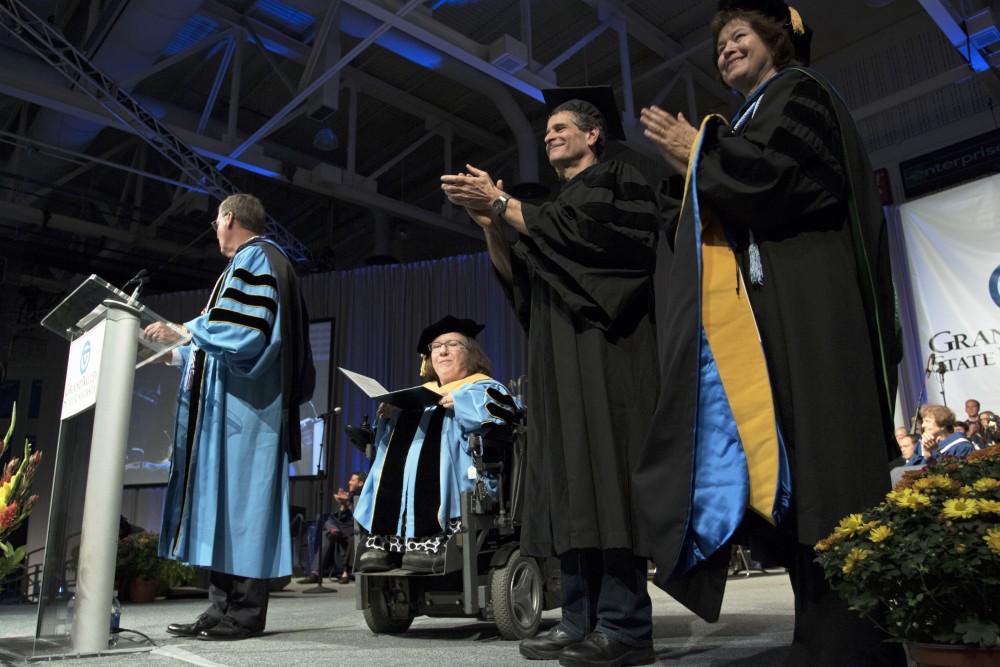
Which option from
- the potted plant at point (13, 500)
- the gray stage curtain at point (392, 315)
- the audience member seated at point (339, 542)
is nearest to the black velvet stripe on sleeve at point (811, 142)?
the potted plant at point (13, 500)

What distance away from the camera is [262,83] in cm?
1055

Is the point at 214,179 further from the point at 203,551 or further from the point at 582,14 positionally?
the point at 203,551

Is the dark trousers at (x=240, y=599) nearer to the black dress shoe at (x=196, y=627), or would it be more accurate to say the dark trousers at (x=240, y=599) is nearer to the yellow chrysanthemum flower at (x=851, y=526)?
the black dress shoe at (x=196, y=627)

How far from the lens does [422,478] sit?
127 inches

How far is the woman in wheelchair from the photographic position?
10.2 ft

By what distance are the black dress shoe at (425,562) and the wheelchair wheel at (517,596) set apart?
20cm

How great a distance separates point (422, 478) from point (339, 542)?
7.08m

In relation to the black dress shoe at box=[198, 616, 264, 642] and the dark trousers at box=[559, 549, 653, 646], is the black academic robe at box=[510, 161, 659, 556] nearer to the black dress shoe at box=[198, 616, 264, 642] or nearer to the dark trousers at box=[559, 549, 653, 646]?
the dark trousers at box=[559, 549, 653, 646]

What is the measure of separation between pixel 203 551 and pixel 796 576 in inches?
81.6

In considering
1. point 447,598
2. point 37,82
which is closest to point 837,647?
point 447,598

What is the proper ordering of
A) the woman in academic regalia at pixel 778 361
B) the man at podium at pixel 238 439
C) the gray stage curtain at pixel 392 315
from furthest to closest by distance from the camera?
the gray stage curtain at pixel 392 315 → the man at podium at pixel 238 439 → the woman in academic regalia at pixel 778 361

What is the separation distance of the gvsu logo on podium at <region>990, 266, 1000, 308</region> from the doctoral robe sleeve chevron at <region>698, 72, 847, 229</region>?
7306 mm

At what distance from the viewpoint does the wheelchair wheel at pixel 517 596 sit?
9.53ft

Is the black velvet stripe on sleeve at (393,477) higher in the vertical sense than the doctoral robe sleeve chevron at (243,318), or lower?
lower
